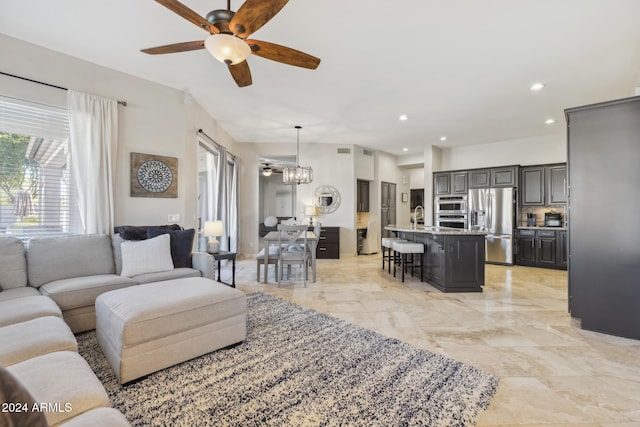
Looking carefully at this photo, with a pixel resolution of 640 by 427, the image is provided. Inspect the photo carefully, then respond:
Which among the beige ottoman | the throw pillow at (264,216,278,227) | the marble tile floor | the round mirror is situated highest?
the round mirror

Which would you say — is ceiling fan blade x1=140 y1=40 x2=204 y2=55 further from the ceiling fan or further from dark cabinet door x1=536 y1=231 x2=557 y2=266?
dark cabinet door x1=536 y1=231 x2=557 y2=266

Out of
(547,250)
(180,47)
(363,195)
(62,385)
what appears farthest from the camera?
(363,195)

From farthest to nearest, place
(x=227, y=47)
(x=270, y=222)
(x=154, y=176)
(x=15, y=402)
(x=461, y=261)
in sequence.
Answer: (x=270, y=222), (x=461, y=261), (x=154, y=176), (x=227, y=47), (x=15, y=402)

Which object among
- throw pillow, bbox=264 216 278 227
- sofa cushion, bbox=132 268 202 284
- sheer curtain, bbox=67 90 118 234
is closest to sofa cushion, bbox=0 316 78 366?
sofa cushion, bbox=132 268 202 284

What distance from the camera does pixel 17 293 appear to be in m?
2.32

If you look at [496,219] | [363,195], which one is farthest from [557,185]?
[363,195]

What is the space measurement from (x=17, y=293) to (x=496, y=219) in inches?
297

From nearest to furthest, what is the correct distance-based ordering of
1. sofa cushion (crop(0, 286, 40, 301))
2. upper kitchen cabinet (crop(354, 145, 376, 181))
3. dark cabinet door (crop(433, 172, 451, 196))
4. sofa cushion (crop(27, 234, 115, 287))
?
sofa cushion (crop(0, 286, 40, 301)), sofa cushion (crop(27, 234, 115, 287)), dark cabinet door (crop(433, 172, 451, 196)), upper kitchen cabinet (crop(354, 145, 376, 181))

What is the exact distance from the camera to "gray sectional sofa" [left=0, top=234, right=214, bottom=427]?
3.19 ft

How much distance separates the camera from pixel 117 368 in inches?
70.7

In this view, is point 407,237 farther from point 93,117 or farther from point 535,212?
point 93,117

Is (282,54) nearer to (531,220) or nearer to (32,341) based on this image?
(32,341)

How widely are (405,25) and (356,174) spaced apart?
4753mm

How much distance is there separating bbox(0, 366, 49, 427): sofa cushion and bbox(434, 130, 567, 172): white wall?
25.6 ft
